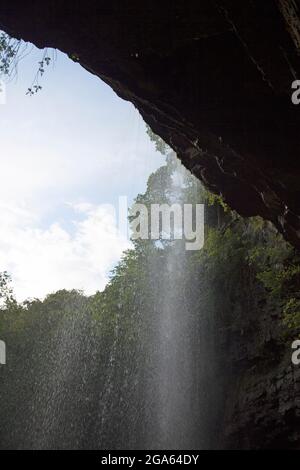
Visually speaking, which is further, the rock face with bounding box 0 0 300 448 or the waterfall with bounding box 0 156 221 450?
the waterfall with bounding box 0 156 221 450

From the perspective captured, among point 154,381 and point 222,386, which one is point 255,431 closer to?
point 222,386

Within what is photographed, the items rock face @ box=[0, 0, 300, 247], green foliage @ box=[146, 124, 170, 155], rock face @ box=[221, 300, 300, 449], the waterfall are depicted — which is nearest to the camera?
rock face @ box=[0, 0, 300, 247]

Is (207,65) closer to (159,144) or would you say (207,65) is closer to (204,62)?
(204,62)

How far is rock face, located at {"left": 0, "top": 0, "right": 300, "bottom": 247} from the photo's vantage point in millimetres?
4848

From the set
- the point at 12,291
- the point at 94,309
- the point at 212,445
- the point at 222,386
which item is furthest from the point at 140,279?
the point at 12,291

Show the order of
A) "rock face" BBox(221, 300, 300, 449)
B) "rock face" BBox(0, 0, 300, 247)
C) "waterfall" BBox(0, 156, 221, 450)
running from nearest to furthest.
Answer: "rock face" BBox(0, 0, 300, 247) → "rock face" BBox(221, 300, 300, 449) → "waterfall" BBox(0, 156, 221, 450)

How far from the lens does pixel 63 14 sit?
→ 212 inches

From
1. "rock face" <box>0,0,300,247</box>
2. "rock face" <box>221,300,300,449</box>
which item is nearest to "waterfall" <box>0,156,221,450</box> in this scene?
"rock face" <box>221,300,300,449</box>

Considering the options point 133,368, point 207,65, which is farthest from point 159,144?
point 207,65

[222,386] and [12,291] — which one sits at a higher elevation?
[12,291]

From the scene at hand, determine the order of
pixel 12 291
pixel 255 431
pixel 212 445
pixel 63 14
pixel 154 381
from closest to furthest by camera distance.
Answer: pixel 63 14 < pixel 255 431 < pixel 212 445 < pixel 154 381 < pixel 12 291

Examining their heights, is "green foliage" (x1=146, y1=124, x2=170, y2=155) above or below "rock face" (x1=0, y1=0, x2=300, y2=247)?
above

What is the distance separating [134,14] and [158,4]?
36cm

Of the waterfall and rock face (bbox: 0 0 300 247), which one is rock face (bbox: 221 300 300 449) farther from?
rock face (bbox: 0 0 300 247)
